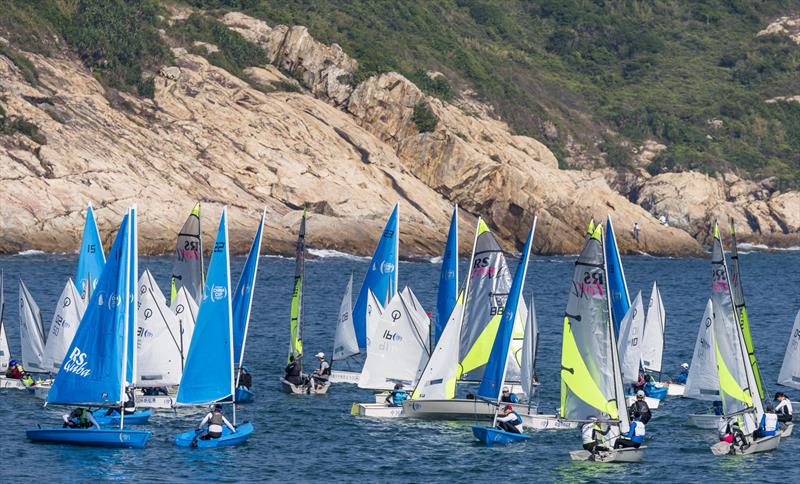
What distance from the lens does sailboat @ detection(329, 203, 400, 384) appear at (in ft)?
171

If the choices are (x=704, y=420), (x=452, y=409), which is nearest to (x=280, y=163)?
(x=452, y=409)

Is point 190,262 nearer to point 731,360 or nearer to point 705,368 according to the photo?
point 705,368

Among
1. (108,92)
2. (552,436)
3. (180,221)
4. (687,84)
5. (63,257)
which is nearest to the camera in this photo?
(552,436)

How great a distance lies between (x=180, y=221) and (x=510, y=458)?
65790mm

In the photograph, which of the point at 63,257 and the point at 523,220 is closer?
the point at 63,257

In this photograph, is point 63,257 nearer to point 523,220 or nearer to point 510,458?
point 523,220

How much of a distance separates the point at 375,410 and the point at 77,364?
1094 centimetres

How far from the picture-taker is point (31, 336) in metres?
49.5

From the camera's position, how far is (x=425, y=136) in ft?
413

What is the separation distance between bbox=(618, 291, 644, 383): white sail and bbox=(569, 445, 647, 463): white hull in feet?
34.8

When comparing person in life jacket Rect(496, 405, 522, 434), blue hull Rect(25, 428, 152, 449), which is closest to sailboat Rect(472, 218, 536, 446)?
person in life jacket Rect(496, 405, 522, 434)

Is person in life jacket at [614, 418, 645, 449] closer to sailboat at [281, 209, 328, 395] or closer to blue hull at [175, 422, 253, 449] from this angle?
blue hull at [175, 422, 253, 449]

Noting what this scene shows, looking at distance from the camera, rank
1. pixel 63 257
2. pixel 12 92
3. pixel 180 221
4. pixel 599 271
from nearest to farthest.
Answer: pixel 599 271
pixel 63 257
pixel 180 221
pixel 12 92

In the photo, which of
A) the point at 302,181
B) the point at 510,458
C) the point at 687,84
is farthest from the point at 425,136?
the point at 510,458
